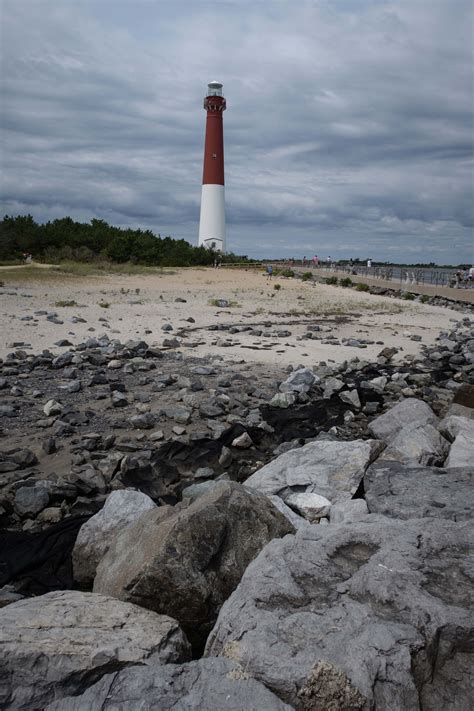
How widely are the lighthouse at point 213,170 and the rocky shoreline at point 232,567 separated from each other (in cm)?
4298

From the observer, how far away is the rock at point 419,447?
6.38 meters

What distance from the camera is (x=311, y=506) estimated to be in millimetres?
5289

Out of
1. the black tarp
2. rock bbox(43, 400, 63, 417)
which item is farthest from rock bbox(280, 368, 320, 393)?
the black tarp

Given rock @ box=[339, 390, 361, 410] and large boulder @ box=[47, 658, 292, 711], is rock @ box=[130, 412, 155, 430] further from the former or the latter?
large boulder @ box=[47, 658, 292, 711]

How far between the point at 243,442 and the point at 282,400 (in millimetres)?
2008

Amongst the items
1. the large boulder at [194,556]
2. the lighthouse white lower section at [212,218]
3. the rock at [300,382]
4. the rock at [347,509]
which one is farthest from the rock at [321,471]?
the lighthouse white lower section at [212,218]

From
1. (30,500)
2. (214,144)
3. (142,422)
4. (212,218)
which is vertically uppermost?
(214,144)

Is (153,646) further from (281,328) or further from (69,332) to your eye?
(281,328)

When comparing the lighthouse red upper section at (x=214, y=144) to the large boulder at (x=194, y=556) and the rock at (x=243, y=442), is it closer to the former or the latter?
the rock at (x=243, y=442)

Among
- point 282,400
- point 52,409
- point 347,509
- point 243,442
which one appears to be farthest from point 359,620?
point 282,400

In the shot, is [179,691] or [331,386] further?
[331,386]

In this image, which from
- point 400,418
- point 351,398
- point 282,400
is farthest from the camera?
point 351,398

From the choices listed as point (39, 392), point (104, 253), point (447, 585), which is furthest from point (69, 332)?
point (104, 253)

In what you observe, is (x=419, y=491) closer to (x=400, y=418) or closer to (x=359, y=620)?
(x=359, y=620)
